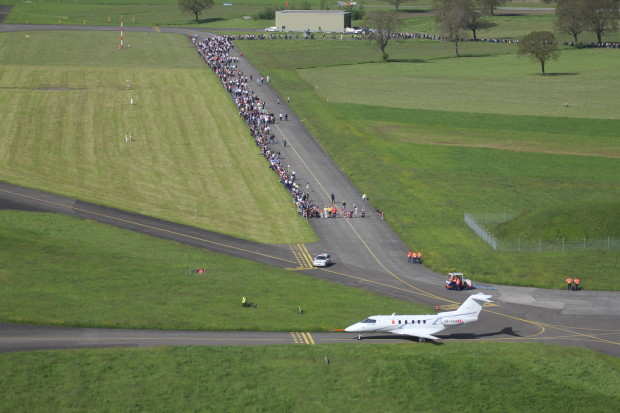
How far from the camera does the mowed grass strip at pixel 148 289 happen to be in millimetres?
78500

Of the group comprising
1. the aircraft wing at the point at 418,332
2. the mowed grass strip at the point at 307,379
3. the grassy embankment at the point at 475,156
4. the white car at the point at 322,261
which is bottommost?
the mowed grass strip at the point at 307,379

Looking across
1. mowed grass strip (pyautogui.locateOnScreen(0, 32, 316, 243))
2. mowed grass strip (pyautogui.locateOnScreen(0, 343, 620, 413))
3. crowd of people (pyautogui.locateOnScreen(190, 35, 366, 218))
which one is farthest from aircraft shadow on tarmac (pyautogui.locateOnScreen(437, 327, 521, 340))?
crowd of people (pyautogui.locateOnScreen(190, 35, 366, 218))

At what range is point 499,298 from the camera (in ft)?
292

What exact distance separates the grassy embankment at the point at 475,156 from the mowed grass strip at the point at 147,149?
1452 cm

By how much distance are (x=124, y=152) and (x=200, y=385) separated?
81801 mm

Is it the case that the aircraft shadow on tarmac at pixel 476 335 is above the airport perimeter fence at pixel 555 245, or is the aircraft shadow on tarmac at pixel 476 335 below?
below

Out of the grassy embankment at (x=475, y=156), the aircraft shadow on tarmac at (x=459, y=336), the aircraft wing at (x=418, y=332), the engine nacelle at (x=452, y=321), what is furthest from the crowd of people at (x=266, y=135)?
the aircraft wing at (x=418, y=332)

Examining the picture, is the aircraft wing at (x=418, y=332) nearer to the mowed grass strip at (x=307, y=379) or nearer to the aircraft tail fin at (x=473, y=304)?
the mowed grass strip at (x=307, y=379)

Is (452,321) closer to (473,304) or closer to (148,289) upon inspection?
(473,304)

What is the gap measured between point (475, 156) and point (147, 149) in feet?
170

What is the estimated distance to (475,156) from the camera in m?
142

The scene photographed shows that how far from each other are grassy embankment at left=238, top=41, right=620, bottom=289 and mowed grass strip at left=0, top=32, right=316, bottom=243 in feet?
47.6

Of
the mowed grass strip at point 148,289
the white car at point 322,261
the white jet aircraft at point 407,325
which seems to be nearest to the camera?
the white jet aircraft at point 407,325

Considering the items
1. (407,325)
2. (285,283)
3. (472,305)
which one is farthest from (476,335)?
(285,283)
